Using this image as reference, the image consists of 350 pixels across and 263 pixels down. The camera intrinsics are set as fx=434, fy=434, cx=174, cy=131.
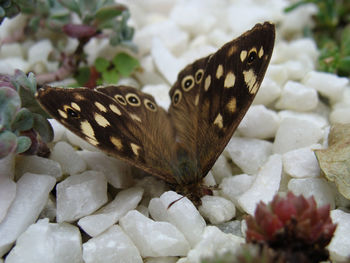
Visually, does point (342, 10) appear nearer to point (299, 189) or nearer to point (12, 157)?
point (299, 189)

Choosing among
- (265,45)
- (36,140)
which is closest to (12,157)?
(36,140)

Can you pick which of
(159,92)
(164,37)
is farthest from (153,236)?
(164,37)

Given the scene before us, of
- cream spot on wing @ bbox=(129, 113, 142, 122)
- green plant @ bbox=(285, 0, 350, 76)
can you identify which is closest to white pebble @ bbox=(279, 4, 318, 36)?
green plant @ bbox=(285, 0, 350, 76)

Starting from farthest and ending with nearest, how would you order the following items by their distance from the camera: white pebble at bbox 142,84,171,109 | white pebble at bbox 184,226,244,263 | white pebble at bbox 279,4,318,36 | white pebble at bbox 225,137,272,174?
white pebble at bbox 279,4,318,36 → white pebble at bbox 142,84,171,109 → white pebble at bbox 225,137,272,174 → white pebble at bbox 184,226,244,263

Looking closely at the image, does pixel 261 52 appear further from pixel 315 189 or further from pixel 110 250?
pixel 110 250

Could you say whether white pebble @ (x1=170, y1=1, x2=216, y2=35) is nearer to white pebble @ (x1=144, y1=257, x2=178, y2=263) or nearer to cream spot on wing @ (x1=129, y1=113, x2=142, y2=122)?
cream spot on wing @ (x1=129, y1=113, x2=142, y2=122)

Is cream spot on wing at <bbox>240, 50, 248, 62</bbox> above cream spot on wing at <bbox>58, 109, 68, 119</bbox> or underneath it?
above

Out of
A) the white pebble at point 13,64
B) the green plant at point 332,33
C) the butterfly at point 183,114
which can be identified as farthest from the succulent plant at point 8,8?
the green plant at point 332,33
